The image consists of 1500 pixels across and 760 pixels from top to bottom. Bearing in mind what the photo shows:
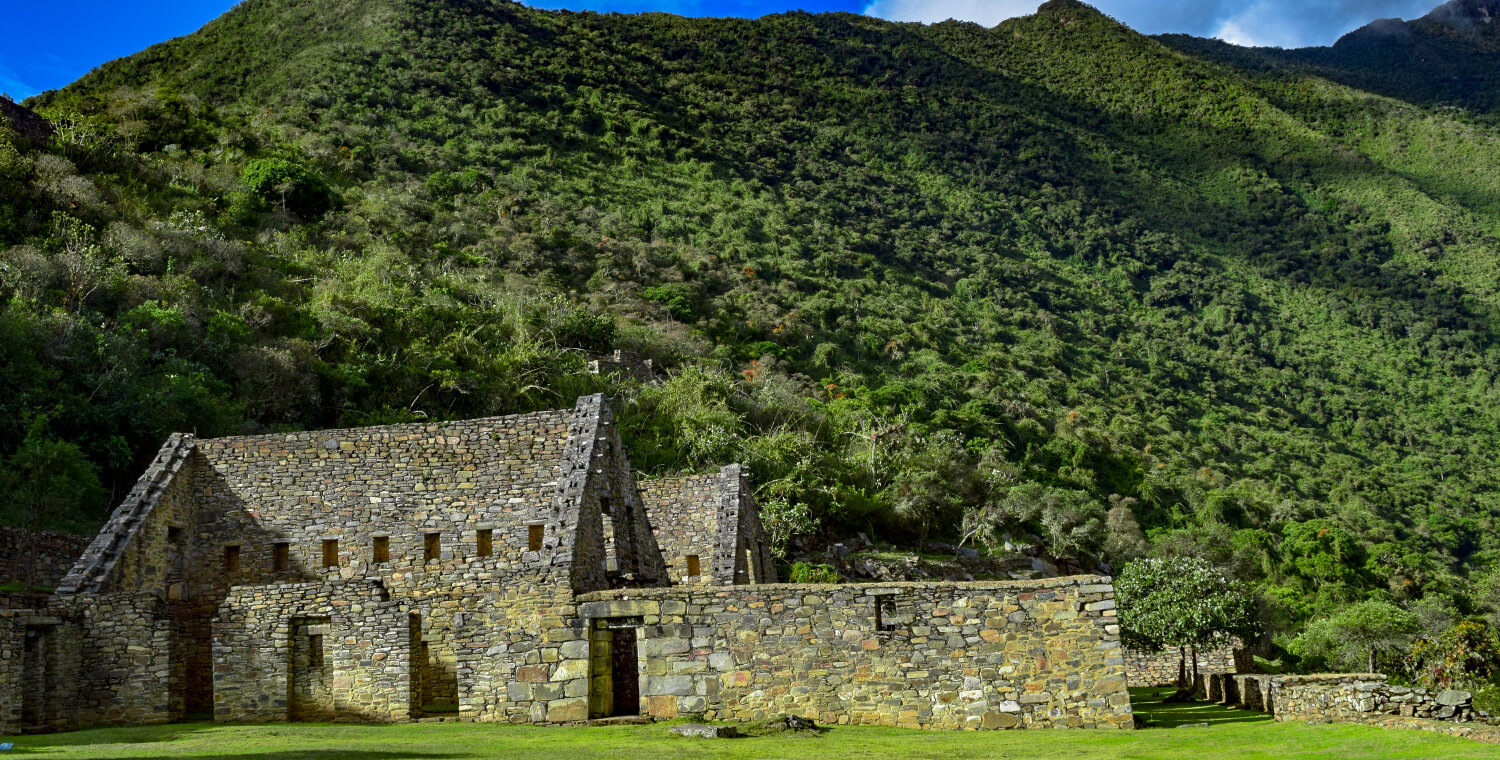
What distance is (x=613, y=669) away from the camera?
15641 millimetres

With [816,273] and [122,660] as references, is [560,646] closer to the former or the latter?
[122,660]

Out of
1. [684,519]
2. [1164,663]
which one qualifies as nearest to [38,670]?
[684,519]

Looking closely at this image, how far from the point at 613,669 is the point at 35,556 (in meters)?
11.0

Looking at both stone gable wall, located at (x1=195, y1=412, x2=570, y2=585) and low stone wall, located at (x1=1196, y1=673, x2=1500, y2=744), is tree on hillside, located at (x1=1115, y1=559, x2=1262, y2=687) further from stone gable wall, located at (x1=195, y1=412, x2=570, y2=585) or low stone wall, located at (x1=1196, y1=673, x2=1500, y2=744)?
stone gable wall, located at (x1=195, y1=412, x2=570, y2=585)

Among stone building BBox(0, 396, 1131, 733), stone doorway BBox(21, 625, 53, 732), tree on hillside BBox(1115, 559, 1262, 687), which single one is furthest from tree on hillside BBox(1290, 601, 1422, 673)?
stone doorway BBox(21, 625, 53, 732)

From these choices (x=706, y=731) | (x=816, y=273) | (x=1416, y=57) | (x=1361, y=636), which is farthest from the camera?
(x=1416, y=57)

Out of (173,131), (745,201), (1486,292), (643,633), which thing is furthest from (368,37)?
(1486,292)

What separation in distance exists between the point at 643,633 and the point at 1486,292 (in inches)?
4202

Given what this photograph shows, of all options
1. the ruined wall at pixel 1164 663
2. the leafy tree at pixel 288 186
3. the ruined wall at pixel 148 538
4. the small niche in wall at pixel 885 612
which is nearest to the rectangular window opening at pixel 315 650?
the ruined wall at pixel 148 538

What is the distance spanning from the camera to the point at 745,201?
9481 centimetres

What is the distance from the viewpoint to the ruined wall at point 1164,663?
31.5m

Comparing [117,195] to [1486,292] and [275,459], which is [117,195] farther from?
[1486,292]

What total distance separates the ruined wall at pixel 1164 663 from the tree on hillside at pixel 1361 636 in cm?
766

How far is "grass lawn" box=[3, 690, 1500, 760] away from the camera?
37.0ft
